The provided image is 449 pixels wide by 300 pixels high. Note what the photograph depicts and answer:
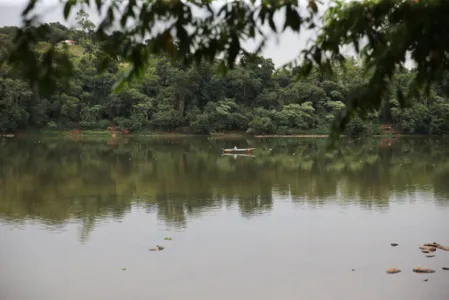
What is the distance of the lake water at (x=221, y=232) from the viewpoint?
4.94 metres

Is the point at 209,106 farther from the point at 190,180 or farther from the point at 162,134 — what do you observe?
the point at 190,180

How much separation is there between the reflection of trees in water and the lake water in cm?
5

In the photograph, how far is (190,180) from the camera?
11.6 m

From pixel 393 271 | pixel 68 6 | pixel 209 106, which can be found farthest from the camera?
pixel 209 106

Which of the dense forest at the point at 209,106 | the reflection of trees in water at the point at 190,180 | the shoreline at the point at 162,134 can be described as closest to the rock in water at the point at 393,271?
the reflection of trees in water at the point at 190,180

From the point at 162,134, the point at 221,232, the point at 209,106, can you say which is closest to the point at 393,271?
the point at 221,232

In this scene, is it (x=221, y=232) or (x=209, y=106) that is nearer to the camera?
(x=221, y=232)

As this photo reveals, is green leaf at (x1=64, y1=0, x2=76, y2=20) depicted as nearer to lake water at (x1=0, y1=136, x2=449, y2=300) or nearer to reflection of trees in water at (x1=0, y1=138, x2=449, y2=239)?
lake water at (x1=0, y1=136, x2=449, y2=300)

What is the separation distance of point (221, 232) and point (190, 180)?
190 inches

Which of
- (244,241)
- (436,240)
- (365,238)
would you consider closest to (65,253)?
(244,241)

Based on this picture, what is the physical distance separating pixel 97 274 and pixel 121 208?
3252 millimetres

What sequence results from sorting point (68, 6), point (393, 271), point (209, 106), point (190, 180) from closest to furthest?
1. point (68, 6)
2. point (393, 271)
3. point (190, 180)
4. point (209, 106)

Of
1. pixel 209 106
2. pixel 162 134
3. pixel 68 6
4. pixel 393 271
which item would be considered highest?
pixel 209 106

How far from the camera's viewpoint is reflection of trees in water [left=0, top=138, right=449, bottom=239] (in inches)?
338
